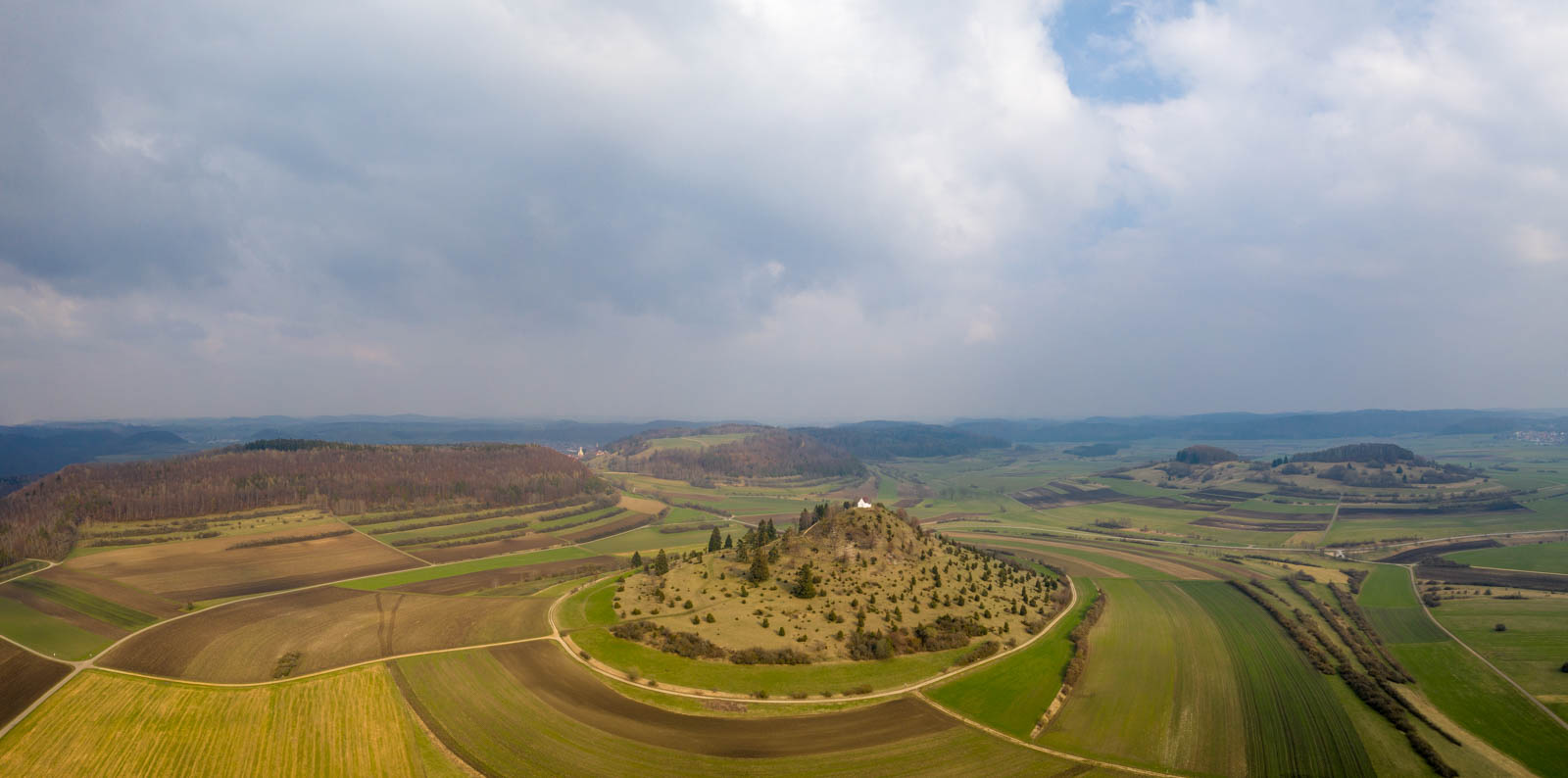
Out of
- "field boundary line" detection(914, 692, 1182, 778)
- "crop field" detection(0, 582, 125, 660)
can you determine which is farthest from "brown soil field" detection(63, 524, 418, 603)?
"field boundary line" detection(914, 692, 1182, 778)

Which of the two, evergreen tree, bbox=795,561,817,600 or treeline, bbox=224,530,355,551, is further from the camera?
treeline, bbox=224,530,355,551

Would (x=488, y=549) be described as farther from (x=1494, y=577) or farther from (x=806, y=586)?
(x=1494, y=577)

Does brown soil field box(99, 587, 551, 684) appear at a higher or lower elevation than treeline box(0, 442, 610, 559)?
lower

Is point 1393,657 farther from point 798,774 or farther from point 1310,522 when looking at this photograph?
point 1310,522

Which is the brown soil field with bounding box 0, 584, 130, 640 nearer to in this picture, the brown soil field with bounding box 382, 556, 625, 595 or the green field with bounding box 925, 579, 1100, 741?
the brown soil field with bounding box 382, 556, 625, 595

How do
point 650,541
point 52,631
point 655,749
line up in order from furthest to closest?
point 650,541, point 52,631, point 655,749

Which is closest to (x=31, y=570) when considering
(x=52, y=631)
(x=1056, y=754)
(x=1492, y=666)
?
(x=52, y=631)
